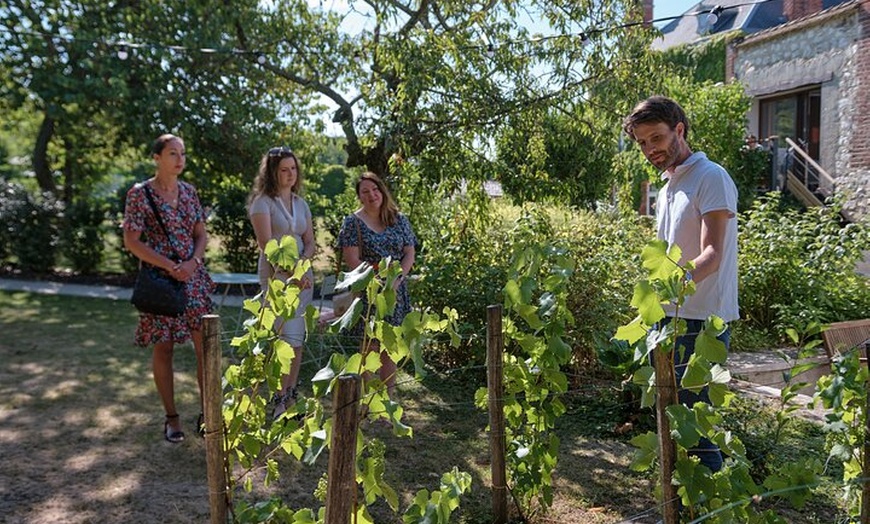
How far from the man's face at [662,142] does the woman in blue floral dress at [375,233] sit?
1.98 metres

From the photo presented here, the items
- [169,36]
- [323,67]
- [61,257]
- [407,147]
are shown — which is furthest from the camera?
[61,257]

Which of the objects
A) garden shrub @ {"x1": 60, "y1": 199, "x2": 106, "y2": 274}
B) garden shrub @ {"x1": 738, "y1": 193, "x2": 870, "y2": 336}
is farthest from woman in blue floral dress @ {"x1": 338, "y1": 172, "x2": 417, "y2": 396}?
garden shrub @ {"x1": 60, "y1": 199, "x2": 106, "y2": 274}

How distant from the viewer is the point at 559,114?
20.0ft

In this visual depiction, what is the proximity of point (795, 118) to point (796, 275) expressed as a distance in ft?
35.7

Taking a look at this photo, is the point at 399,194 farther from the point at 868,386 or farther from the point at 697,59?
the point at 697,59

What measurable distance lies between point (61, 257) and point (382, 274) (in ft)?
37.3

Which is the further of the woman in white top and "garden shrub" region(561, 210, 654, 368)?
"garden shrub" region(561, 210, 654, 368)

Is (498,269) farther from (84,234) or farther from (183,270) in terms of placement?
(84,234)

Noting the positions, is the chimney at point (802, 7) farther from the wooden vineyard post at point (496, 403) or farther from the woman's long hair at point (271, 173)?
the wooden vineyard post at point (496, 403)

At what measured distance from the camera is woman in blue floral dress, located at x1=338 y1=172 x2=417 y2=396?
4.41 metres

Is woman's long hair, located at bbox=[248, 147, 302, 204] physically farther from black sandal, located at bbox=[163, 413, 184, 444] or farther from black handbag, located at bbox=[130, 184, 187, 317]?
black sandal, located at bbox=[163, 413, 184, 444]

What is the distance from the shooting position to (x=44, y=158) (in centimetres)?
1257

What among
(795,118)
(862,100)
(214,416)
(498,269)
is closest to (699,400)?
(214,416)

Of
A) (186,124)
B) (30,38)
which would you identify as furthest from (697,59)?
(30,38)
